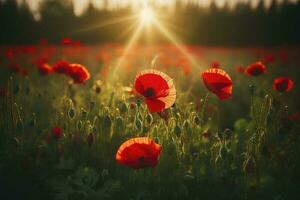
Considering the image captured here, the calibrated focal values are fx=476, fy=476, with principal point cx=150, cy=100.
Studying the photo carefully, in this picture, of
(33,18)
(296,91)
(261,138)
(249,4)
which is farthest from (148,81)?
(249,4)

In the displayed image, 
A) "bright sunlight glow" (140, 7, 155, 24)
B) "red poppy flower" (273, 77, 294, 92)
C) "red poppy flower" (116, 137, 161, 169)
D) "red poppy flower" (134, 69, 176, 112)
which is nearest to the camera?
"red poppy flower" (116, 137, 161, 169)

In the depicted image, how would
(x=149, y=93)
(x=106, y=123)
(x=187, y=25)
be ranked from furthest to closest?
(x=187, y=25)
(x=106, y=123)
(x=149, y=93)

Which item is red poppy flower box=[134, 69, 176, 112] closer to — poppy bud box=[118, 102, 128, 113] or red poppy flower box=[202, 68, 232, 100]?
red poppy flower box=[202, 68, 232, 100]

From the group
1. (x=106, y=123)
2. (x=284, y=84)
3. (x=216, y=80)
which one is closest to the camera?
(x=216, y=80)

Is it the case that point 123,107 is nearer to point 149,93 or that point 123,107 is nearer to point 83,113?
point 83,113

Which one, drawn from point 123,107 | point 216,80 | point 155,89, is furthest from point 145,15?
point 155,89

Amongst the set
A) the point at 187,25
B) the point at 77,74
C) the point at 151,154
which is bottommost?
the point at 151,154

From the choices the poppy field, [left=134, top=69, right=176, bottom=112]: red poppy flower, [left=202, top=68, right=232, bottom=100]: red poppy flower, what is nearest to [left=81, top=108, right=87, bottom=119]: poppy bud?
the poppy field

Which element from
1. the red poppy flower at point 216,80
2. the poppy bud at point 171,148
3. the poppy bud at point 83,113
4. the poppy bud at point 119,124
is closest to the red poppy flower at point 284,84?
the red poppy flower at point 216,80
